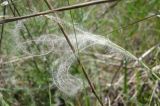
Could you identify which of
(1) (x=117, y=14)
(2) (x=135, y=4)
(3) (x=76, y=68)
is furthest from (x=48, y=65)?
(1) (x=117, y=14)

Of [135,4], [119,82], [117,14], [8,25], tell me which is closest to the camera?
[8,25]

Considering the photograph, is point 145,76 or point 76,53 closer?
point 76,53

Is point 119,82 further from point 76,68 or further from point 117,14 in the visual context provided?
point 117,14

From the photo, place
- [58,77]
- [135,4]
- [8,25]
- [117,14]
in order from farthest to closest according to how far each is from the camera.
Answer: [117,14]
[135,4]
[8,25]
[58,77]

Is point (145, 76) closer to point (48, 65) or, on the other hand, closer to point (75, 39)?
point (48, 65)

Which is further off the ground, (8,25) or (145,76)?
(8,25)

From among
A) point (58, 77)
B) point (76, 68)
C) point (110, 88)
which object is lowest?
point (110, 88)

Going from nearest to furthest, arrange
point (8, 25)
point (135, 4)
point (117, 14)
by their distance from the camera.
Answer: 1. point (8, 25)
2. point (135, 4)
3. point (117, 14)

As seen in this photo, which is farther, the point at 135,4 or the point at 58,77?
the point at 135,4

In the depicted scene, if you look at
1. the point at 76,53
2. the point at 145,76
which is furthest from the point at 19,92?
the point at 76,53
